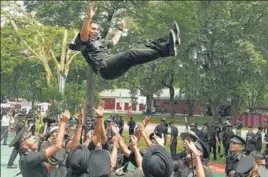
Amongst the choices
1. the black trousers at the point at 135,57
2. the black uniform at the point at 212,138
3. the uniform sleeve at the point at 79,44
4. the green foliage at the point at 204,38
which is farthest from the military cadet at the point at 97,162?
the green foliage at the point at 204,38

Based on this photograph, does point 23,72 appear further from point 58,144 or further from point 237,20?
point 58,144

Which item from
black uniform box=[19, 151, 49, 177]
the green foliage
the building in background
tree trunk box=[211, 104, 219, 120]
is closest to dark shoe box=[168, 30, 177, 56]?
black uniform box=[19, 151, 49, 177]

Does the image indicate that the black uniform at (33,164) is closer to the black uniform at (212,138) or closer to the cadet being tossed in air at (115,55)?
the cadet being tossed in air at (115,55)

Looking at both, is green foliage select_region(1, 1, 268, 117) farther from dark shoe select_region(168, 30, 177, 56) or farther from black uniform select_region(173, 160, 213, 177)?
dark shoe select_region(168, 30, 177, 56)

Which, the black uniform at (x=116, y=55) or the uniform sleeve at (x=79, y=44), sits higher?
the uniform sleeve at (x=79, y=44)

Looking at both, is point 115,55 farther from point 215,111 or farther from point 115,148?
point 215,111

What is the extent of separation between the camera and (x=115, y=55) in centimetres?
605

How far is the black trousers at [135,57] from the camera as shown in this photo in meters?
5.80

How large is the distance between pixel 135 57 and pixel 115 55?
34 cm

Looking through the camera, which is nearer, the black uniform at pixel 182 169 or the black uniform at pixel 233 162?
the black uniform at pixel 182 169

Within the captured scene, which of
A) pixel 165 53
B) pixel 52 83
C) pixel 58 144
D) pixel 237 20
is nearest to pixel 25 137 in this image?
pixel 58 144

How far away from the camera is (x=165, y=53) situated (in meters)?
5.74

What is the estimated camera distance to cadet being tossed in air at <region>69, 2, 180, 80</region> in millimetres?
5738

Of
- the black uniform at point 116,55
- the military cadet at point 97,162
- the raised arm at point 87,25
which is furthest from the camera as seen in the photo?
the raised arm at point 87,25
